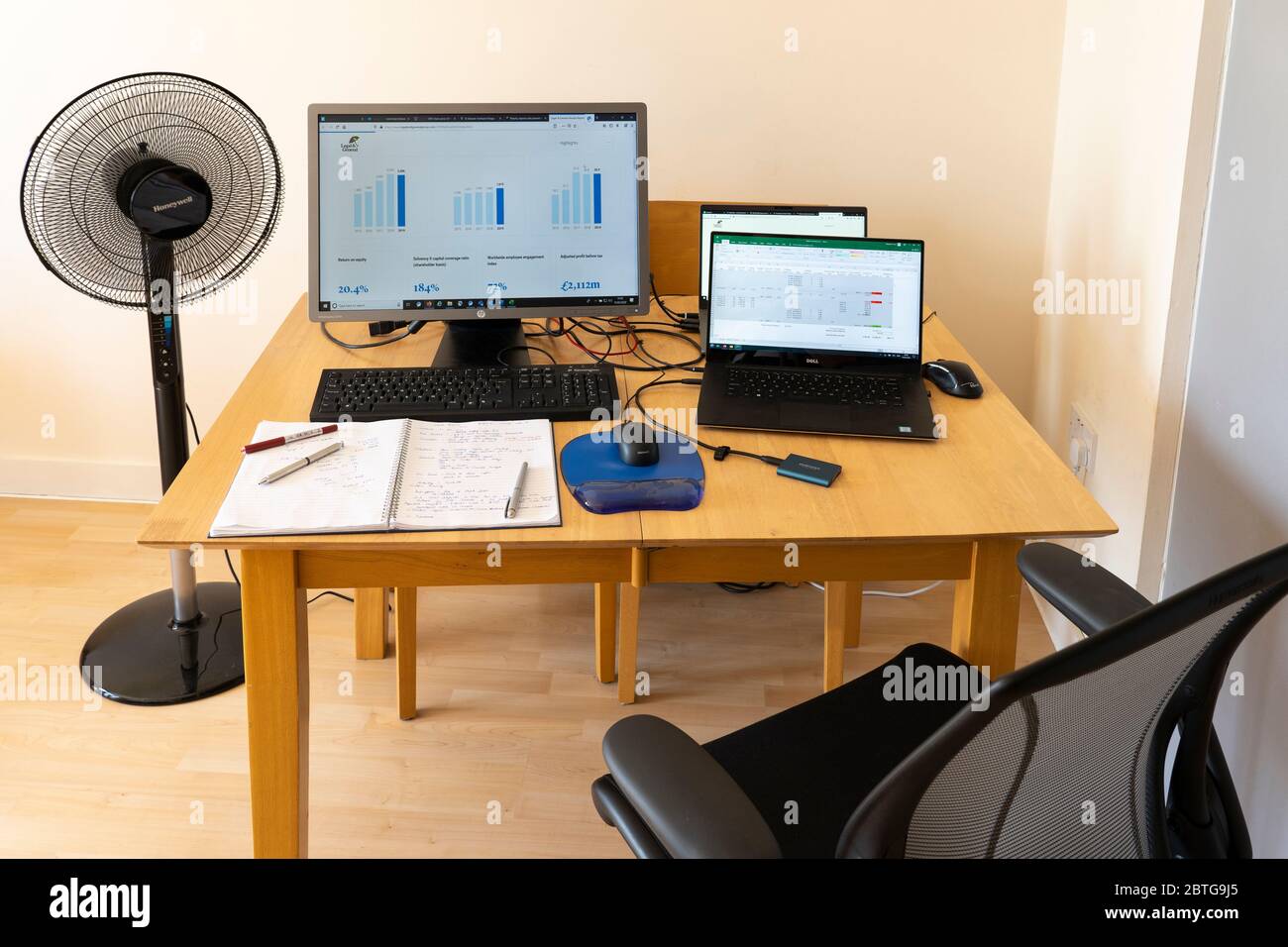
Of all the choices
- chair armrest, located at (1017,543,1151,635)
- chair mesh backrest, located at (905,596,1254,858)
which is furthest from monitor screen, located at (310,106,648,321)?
chair mesh backrest, located at (905,596,1254,858)

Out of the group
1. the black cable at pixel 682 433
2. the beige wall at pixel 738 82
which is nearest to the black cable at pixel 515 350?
the black cable at pixel 682 433

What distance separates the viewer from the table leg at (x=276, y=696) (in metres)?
1.62

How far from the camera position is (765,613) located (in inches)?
113

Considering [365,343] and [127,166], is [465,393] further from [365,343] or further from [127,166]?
[127,166]

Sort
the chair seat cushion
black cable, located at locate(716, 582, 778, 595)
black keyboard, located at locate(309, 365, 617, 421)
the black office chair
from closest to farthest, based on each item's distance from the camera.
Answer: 1. the black office chair
2. the chair seat cushion
3. black keyboard, located at locate(309, 365, 617, 421)
4. black cable, located at locate(716, 582, 778, 595)

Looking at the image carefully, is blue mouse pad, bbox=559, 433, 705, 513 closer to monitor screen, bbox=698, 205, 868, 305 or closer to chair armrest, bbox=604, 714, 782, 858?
chair armrest, bbox=604, 714, 782, 858

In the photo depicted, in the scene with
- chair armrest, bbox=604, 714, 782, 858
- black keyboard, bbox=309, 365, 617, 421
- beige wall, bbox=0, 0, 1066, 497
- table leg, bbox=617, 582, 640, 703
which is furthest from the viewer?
beige wall, bbox=0, 0, 1066, 497

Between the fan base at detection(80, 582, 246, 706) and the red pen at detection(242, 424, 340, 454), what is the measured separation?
92cm

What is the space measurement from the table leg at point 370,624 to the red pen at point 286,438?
2.70 feet

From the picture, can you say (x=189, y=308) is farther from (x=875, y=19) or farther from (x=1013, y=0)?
(x=1013, y=0)

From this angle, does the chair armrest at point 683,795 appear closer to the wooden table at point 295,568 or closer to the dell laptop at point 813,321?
the wooden table at point 295,568

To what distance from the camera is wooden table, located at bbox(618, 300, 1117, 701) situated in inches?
63.3

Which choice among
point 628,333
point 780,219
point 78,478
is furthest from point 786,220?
point 78,478

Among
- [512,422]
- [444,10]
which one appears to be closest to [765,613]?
→ [512,422]
